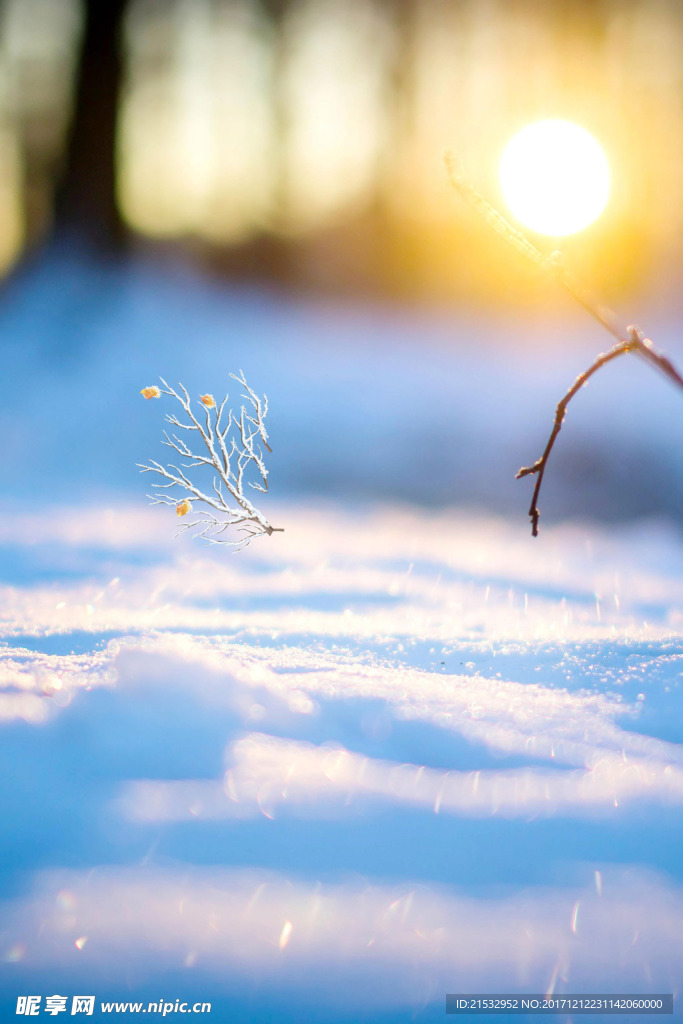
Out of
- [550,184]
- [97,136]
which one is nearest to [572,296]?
[550,184]

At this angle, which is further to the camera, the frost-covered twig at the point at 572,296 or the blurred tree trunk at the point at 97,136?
the blurred tree trunk at the point at 97,136

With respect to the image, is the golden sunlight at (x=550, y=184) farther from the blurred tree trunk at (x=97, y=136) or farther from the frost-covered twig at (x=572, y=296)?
the blurred tree trunk at (x=97, y=136)

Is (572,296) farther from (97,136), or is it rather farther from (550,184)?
(97,136)

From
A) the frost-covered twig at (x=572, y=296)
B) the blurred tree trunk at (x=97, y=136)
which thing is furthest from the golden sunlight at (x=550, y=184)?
the blurred tree trunk at (x=97, y=136)

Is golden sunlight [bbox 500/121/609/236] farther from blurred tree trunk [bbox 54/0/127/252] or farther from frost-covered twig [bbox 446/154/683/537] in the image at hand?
blurred tree trunk [bbox 54/0/127/252]

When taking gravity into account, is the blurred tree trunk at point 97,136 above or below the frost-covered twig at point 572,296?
above

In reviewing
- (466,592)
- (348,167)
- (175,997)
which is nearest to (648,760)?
(466,592)

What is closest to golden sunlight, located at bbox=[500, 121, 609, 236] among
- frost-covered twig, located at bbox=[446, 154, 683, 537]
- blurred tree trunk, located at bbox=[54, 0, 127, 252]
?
frost-covered twig, located at bbox=[446, 154, 683, 537]
